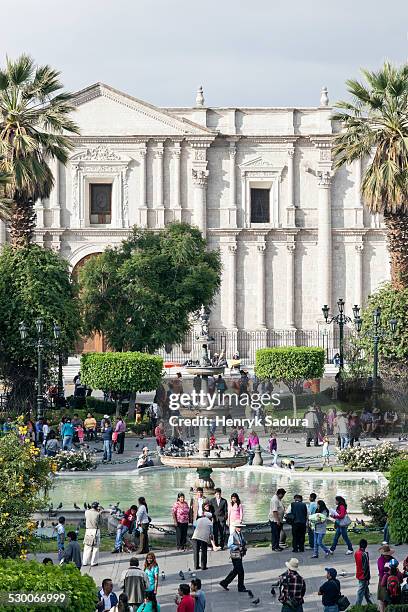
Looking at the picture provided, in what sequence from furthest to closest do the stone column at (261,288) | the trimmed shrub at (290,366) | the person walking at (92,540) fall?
the stone column at (261,288) < the trimmed shrub at (290,366) < the person walking at (92,540)

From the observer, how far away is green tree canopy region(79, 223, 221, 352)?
4759 cm

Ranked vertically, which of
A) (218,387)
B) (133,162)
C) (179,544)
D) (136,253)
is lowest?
(179,544)

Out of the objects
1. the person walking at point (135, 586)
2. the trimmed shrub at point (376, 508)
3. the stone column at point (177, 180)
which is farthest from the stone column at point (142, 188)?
the person walking at point (135, 586)

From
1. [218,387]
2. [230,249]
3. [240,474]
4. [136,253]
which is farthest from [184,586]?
[230,249]

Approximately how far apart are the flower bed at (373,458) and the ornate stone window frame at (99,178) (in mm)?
28044

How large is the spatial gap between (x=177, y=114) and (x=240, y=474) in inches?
1157

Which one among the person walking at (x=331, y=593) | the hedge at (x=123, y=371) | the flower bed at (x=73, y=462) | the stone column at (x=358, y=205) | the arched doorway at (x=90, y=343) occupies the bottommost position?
the person walking at (x=331, y=593)

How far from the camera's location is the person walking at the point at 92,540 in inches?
883

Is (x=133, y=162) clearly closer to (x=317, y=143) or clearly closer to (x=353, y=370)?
(x=317, y=143)

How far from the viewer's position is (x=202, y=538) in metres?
21.9

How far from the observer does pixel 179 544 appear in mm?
23844

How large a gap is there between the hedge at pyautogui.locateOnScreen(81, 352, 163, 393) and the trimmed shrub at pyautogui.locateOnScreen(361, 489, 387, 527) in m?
16.8

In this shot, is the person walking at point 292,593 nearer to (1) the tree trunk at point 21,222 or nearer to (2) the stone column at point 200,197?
(1) the tree trunk at point 21,222

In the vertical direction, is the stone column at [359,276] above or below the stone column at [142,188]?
below
